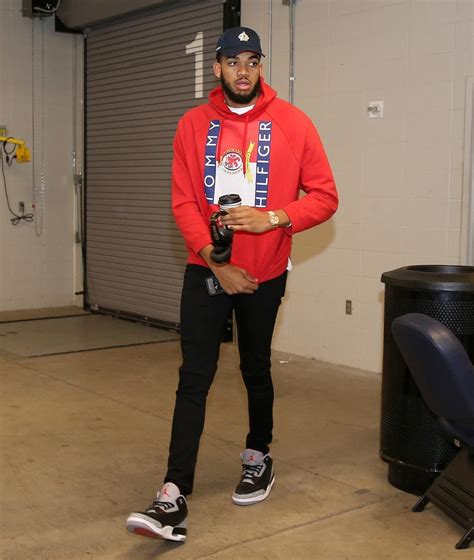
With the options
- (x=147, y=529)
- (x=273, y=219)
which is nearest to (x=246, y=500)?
(x=147, y=529)

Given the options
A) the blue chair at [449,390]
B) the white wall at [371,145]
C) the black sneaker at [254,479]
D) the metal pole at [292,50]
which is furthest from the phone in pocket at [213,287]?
the metal pole at [292,50]

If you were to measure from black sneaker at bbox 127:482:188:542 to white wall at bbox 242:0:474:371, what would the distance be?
2.87 meters

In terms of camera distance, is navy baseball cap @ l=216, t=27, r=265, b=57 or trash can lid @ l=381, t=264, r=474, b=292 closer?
navy baseball cap @ l=216, t=27, r=265, b=57

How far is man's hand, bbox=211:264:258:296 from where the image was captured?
10.0 feet

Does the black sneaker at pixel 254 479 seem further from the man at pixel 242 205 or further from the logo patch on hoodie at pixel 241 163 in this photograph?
the logo patch on hoodie at pixel 241 163

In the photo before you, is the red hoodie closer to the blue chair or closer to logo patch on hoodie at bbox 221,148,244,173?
logo patch on hoodie at bbox 221,148,244,173

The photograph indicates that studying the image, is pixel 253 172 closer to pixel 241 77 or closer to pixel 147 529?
pixel 241 77

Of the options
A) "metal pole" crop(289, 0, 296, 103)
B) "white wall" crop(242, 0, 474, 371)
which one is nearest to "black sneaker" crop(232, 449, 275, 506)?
"white wall" crop(242, 0, 474, 371)

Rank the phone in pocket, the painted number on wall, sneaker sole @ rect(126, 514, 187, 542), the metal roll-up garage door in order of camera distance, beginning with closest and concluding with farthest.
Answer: sneaker sole @ rect(126, 514, 187, 542) < the phone in pocket < the painted number on wall < the metal roll-up garage door

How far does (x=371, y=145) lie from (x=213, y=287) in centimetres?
297

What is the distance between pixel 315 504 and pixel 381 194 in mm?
2808

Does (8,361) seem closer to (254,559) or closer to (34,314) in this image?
(34,314)

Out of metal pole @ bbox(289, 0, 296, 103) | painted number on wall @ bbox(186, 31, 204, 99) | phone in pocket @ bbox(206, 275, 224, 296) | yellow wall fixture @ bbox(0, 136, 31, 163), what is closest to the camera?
phone in pocket @ bbox(206, 275, 224, 296)

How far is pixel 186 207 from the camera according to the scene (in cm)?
317
